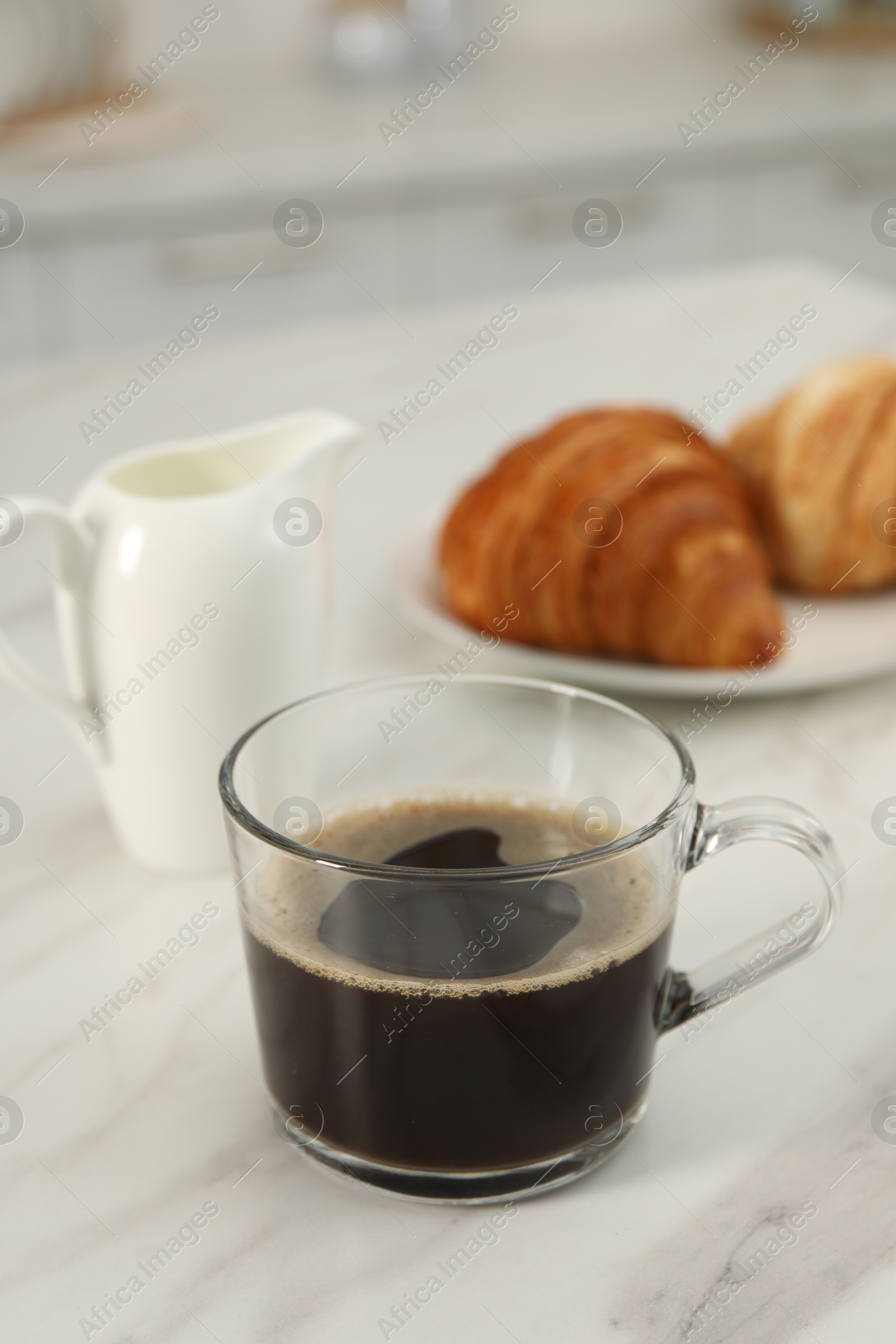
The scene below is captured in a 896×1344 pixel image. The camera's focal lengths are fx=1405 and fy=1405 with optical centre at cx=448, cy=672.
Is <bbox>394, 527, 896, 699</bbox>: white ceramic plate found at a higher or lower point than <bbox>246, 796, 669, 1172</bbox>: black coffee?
lower

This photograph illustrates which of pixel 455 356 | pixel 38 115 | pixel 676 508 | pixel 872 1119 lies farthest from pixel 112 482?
pixel 38 115

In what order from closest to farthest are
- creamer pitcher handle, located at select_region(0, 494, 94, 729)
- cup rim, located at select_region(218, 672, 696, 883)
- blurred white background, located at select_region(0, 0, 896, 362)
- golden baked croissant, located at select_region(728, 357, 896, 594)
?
cup rim, located at select_region(218, 672, 696, 883)
creamer pitcher handle, located at select_region(0, 494, 94, 729)
golden baked croissant, located at select_region(728, 357, 896, 594)
blurred white background, located at select_region(0, 0, 896, 362)

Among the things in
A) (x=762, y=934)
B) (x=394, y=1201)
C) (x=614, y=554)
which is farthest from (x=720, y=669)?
(x=394, y=1201)

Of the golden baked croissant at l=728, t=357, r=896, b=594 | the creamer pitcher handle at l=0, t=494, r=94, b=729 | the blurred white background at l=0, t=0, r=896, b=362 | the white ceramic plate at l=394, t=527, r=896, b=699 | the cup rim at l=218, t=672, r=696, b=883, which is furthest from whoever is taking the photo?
the blurred white background at l=0, t=0, r=896, b=362

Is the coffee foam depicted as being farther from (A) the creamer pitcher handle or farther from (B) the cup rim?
(A) the creamer pitcher handle

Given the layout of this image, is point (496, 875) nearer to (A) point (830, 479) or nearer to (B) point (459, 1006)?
(B) point (459, 1006)

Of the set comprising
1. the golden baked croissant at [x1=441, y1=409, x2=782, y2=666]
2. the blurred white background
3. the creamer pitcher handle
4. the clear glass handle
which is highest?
the creamer pitcher handle

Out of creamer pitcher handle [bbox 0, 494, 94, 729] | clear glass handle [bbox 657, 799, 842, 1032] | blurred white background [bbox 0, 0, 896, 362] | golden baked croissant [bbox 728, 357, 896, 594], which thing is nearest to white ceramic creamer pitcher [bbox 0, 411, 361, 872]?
creamer pitcher handle [bbox 0, 494, 94, 729]
